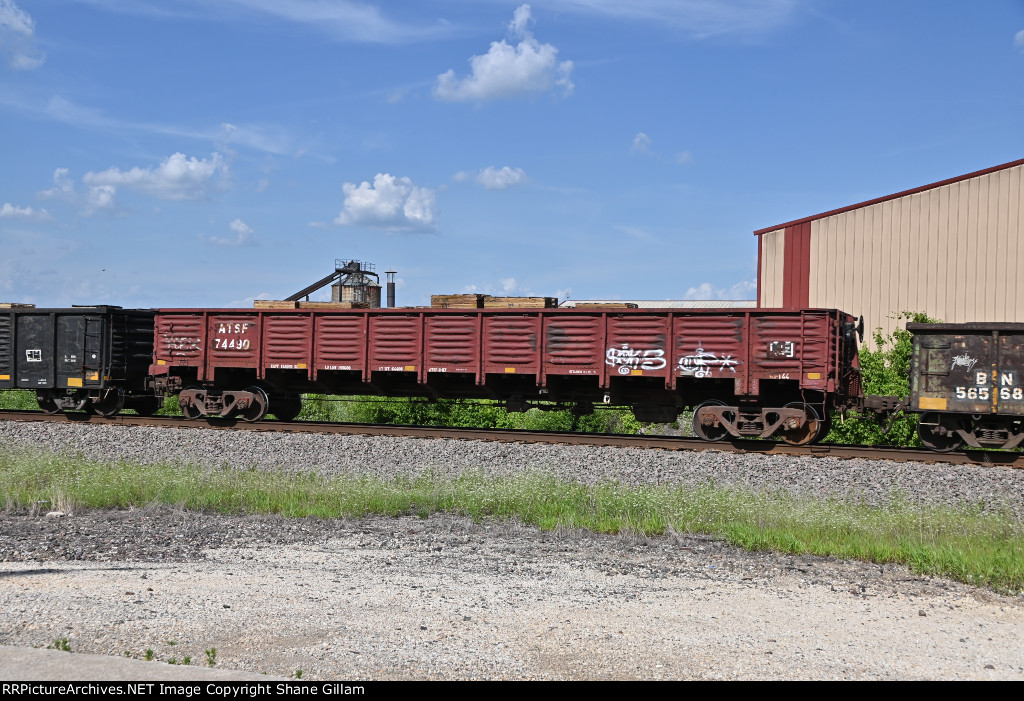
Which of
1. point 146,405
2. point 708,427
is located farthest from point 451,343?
point 146,405

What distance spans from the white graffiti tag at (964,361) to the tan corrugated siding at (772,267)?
8397 mm

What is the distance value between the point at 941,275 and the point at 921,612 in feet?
53.0

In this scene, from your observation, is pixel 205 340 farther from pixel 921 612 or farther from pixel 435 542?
pixel 921 612

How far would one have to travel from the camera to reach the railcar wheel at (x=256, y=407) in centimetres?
1872

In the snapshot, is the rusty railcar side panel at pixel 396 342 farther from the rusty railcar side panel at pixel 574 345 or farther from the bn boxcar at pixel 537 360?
the rusty railcar side panel at pixel 574 345

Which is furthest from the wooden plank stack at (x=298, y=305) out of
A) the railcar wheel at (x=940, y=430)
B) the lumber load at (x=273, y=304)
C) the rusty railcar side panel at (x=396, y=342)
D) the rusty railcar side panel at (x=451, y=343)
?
Answer: the railcar wheel at (x=940, y=430)

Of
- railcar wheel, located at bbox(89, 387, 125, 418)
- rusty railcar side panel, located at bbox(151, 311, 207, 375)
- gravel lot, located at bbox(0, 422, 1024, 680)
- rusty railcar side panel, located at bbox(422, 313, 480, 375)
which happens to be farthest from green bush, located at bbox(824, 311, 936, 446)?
railcar wheel, located at bbox(89, 387, 125, 418)

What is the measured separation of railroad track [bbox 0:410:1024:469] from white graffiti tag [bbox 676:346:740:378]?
125 cm

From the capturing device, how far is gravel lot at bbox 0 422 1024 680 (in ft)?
16.3

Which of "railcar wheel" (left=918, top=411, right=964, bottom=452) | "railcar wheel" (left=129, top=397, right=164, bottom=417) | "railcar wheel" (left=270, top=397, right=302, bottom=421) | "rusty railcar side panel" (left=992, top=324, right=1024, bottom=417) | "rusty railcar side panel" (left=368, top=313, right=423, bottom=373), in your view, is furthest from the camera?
"railcar wheel" (left=129, top=397, right=164, bottom=417)

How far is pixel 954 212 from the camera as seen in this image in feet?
66.3

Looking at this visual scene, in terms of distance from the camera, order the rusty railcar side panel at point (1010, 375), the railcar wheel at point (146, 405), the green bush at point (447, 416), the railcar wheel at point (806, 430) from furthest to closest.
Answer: the green bush at point (447, 416), the railcar wheel at point (146, 405), the railcar wheel at point (806, 430), the rusty railcar side panel at point (1010, 375)

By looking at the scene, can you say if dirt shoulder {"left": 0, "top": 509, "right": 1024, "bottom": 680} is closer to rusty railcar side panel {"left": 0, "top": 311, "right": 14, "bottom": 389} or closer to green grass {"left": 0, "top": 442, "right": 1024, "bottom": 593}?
green grass {"left": 0, "top": 442, "right": 1024, "bottom": 593}
